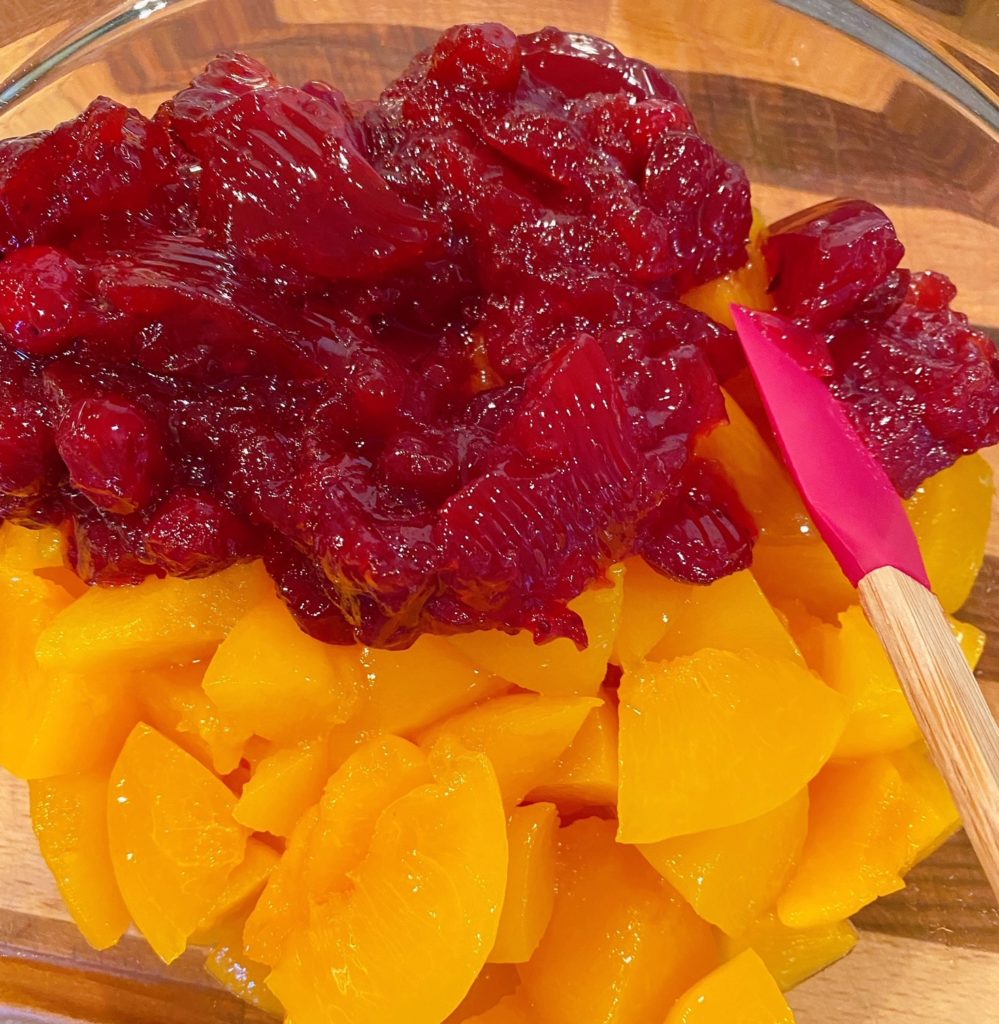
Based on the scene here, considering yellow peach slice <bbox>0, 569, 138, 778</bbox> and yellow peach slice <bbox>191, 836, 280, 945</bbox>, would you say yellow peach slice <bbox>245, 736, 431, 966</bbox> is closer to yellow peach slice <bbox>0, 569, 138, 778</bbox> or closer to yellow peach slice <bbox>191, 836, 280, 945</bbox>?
yellow peach slice <bbox>191, 836, 280, 945</bbox>

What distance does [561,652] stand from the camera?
1.24m

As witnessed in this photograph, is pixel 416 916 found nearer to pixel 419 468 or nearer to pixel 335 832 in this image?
pixel 335 832

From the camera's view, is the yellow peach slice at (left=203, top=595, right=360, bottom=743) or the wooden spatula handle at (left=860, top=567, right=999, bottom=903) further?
the yellow peach slice at (left=203, top=595, right=360, bottom=743)

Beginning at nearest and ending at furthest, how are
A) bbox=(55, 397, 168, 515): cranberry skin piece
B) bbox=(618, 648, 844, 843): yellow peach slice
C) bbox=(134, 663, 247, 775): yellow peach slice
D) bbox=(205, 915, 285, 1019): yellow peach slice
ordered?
1. bbox=(55, 397, 168, 515): cranberry skin piece
2. bbox=(618, 648, 844, 843): yellow peach slice
3. bbox=(134, 663, 247, 775): yellow peach slice
4. bbox=(205, 915, 285, 1019): yellow peach slice

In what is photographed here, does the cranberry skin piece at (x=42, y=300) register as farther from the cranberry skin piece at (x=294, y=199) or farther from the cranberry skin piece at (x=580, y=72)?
the cranberry skin piece at (x=580, y=72)

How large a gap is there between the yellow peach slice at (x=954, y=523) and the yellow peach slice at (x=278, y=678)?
3.13ft

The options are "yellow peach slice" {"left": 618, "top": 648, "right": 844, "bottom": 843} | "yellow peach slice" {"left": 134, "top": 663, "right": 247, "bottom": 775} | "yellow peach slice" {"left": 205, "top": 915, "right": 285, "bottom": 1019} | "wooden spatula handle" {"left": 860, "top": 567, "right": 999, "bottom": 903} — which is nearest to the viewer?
"wooden spatula handle" {"left": 860, "top": 567, "right": 999, "bottom": 903}

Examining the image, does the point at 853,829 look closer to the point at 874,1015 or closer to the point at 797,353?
the point at 874,1015

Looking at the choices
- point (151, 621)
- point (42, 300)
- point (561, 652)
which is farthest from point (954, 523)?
point (42, 300)

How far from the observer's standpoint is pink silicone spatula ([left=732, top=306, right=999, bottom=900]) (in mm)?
988

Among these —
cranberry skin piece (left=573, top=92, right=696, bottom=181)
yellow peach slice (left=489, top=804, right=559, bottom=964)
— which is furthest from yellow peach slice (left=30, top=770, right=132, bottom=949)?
cranberry skin piece (left=573, top=92, right=696, bottom=181)

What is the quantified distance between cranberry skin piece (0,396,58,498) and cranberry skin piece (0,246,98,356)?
0.08 meters

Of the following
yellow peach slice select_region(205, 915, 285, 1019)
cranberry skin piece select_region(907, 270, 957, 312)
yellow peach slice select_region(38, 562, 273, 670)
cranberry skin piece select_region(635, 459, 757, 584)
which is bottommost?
yellow peach slice select_region(205, 915, 285, 1019)

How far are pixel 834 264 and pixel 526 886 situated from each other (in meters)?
1.00
